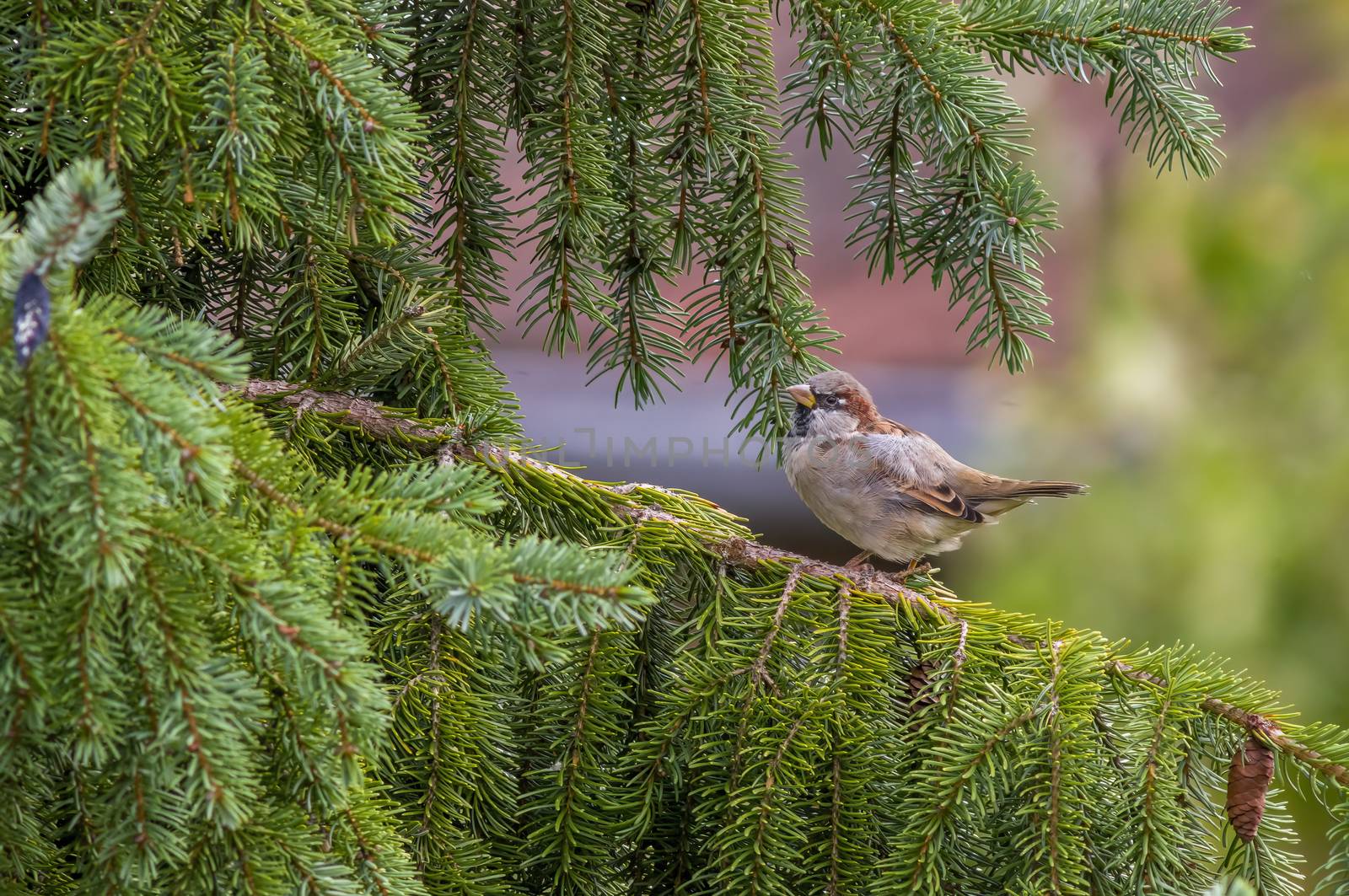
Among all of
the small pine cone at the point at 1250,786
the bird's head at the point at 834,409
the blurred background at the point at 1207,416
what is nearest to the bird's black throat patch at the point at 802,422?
the bird's head at the point at 834,409

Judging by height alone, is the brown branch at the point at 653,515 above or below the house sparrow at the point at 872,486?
below

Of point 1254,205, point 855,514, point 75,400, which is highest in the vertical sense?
point 1254,205

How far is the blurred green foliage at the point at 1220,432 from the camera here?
154 inches

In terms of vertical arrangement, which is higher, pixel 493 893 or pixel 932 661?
pixel 932 661

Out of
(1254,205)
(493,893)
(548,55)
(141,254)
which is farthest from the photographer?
(1254,205)

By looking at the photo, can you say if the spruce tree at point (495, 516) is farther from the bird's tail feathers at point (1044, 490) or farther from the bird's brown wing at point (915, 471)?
the bird's tail feathers at point (1044, 490)

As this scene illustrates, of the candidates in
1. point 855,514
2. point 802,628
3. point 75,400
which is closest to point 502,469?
point 802,628

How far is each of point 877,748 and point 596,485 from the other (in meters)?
0.53

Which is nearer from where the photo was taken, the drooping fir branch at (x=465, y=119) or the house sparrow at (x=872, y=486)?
the drooping fir branch at (x=465, y=119)

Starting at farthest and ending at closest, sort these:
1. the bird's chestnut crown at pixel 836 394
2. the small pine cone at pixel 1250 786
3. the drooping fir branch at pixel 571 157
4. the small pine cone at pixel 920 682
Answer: the bird's chestnut crown at pixel 836 394 < the drooping fir branch at pixel 571 157 < the small pine cone at pixel 920 682 < the small pine cone at pixel 1250 786

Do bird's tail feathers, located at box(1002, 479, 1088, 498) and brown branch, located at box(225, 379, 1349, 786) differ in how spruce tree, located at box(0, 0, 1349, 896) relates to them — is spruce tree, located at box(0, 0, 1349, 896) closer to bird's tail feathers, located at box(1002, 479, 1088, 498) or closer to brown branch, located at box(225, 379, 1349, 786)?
brown branch, located at box(225, 379, 1349, 786)

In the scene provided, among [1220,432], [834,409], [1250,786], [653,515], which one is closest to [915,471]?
[834,409]

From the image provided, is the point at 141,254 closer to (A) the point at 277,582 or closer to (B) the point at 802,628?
(A) the point at 277,582

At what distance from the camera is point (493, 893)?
1.39m
